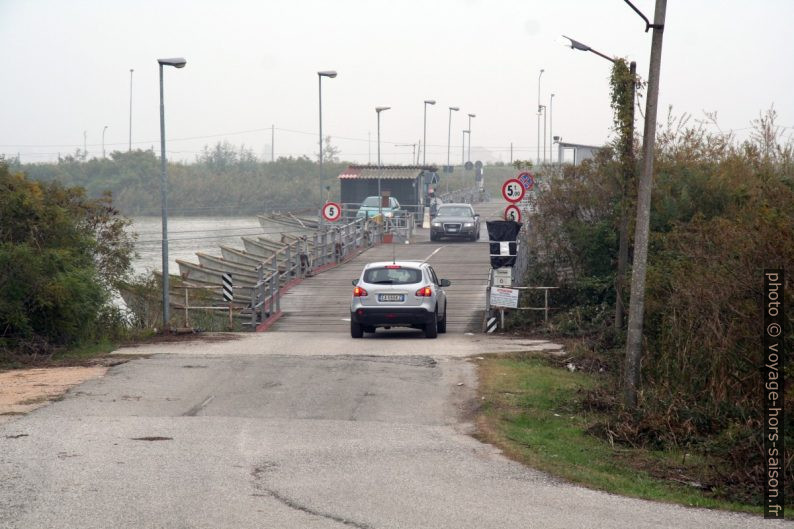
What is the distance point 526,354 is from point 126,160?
7576 centimetres

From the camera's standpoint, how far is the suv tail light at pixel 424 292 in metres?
21.5

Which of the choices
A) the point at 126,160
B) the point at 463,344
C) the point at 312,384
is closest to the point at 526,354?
the point at 463,344

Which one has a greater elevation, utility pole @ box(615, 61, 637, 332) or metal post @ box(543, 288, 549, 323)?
utility pole @ box(615, 61, 637, 332)

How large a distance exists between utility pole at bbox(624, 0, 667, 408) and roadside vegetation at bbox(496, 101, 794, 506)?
36 cm

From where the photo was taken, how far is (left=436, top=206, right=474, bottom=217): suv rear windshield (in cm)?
4894

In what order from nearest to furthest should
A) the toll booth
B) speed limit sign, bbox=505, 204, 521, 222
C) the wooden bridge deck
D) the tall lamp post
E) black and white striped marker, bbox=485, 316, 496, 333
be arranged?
the tall lamp post
black and white striped marker, bbox=485, 316, 496, 333
the wooden bridge deck
speed limit sign, bbox=505, 204, 521, 222
the toll booth

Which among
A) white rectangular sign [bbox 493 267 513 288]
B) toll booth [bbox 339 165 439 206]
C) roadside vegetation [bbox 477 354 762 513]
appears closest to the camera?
roadside vegetation [bbox 477 354 762 513]

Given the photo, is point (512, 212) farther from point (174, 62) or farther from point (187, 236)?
point (187, 236)

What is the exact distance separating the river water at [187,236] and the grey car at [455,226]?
8.17m

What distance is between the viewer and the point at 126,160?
89875 mm

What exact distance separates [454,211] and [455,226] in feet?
5.31

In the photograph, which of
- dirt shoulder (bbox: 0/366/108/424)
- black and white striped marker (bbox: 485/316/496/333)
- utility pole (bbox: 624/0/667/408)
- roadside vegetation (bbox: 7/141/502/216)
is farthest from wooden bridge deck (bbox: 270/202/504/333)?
roadside vegetation (bbox: 7/141/502/216)

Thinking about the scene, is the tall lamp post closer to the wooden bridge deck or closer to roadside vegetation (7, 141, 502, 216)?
the wooden bridge deck

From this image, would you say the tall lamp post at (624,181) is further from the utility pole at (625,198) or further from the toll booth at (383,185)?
the toll booth at (383,185)
